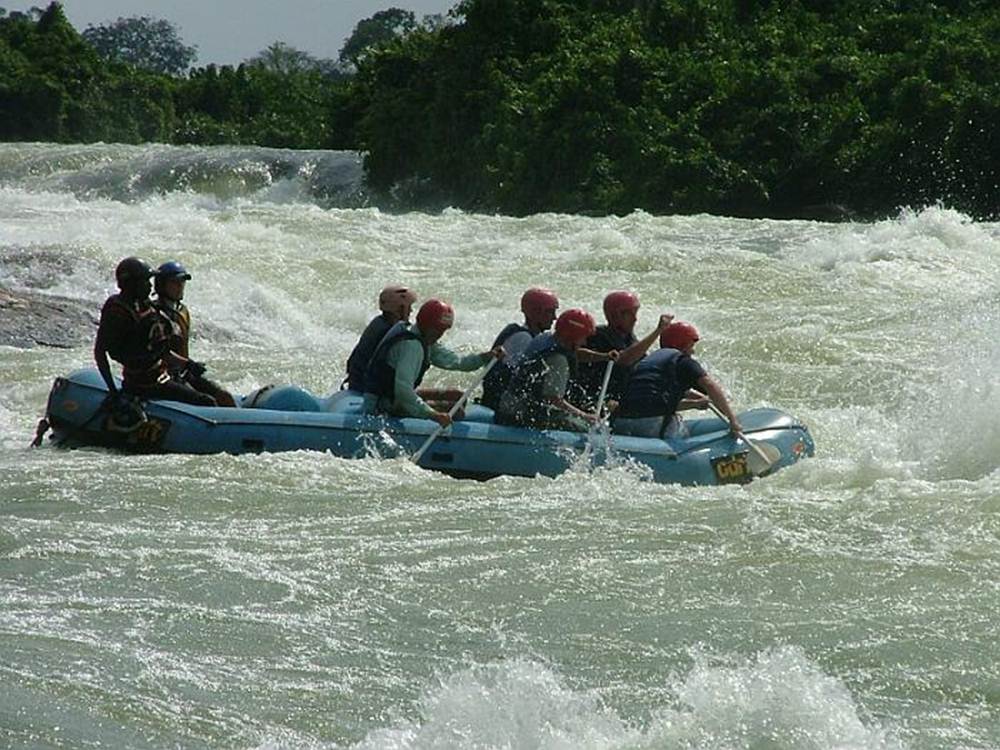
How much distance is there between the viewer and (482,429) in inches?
412

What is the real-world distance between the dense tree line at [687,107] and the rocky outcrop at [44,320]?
14.7m

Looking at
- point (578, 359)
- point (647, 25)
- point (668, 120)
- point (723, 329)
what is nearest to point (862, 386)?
point (723, 329)

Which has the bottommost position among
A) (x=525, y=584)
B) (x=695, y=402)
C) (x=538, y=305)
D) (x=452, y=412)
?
(x=525, y=584)

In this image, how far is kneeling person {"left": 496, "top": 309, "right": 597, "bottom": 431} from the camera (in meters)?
10.3

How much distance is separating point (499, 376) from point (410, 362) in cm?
52

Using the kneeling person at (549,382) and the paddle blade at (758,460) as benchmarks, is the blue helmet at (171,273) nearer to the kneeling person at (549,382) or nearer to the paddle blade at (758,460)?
the kneeling person at (549,382)

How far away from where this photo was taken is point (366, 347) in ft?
35.7

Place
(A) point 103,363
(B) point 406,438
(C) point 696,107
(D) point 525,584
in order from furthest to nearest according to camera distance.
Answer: (C) point 696,107, (A) point 103,363, (B) point 406,438, (D) point 525,584

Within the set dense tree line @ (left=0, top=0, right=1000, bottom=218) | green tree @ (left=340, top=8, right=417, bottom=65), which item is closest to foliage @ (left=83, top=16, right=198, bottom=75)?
green tree @ (left=340, top=8, right=417, bottom=65)

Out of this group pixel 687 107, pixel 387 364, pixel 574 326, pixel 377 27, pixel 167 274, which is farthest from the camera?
pixel 377 27

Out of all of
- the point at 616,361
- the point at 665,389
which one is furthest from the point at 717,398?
the point at 616,361

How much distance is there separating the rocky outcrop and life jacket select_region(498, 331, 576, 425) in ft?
17.2

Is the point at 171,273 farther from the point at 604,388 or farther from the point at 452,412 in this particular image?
the point at 604,388

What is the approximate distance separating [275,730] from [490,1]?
30606 mm
